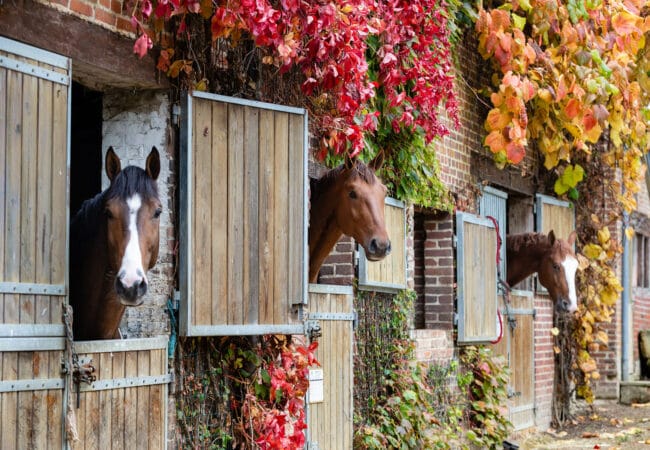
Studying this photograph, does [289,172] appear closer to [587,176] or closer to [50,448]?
[50,448]

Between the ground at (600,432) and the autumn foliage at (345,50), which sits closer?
the autumn foliage at (345,50)

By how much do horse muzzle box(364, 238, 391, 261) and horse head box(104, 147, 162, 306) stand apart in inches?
74.7

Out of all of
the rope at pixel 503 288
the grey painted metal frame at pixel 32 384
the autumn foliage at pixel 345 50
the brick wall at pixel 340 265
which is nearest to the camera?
the grey painted metal frame at pixel 32 384

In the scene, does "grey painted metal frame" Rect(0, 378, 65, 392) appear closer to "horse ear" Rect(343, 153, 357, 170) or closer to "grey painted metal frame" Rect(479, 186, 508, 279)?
"horse ear" Rect(343, 153, 357, 170)

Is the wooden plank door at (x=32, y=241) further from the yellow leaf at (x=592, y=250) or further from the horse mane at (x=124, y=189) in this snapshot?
the yellow leaf at (x=592, y=250)

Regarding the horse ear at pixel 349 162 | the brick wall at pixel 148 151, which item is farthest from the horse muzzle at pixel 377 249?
the brick wall at pixel 148 151

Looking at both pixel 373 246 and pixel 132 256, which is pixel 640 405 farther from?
pixel 132 256

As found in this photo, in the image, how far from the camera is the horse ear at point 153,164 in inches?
220

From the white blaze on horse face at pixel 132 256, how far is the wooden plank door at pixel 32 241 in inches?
14.0

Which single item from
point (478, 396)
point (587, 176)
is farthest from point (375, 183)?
point (587, 176)

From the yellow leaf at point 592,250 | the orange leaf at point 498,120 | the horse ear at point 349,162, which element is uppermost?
the orange leaf at point 498,120

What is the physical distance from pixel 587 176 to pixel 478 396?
3.97 metres

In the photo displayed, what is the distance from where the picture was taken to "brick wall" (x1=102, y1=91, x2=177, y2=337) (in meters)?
6.12

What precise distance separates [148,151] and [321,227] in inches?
61.1
